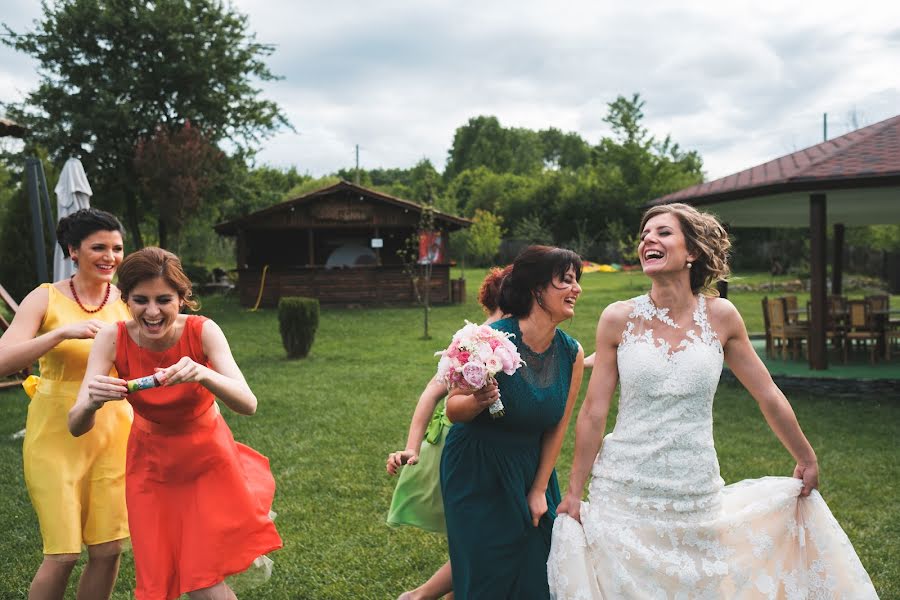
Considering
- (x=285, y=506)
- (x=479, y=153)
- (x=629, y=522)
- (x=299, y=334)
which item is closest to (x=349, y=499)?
(x=285, y=506)

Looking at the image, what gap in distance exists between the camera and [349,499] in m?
6.32

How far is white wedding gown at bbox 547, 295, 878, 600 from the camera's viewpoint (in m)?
2.86

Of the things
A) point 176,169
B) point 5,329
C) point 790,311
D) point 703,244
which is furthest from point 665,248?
point 176,169

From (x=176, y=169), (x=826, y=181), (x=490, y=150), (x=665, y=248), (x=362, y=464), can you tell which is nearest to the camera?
(x=665, y=248)

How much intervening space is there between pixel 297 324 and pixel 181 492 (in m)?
11.5

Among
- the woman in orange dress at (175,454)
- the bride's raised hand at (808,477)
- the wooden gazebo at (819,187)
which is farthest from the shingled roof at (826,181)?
the woman in orange dress at (175,454)

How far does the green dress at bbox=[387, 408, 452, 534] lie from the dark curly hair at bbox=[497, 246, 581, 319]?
0.88 m

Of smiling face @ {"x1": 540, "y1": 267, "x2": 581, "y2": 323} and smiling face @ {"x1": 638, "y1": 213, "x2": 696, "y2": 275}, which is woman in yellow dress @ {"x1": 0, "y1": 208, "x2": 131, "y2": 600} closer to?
smiling face @ {"x1": 540, "y1": 267, "x2": 581, "y2": 323}

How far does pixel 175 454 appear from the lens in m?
3.16

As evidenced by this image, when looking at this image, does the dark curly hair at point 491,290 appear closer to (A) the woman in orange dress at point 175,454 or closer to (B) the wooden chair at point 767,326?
(A) the woman in orange dress at point 175,454

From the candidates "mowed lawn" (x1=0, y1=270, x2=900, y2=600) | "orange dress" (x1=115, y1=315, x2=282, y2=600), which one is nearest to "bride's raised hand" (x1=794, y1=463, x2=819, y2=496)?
"mowed lawn" (x1=0, y1=270, x2=900, y2=600)

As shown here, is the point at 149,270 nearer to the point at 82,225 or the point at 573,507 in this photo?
the point at 82,225

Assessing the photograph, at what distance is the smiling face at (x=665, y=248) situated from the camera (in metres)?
3.01

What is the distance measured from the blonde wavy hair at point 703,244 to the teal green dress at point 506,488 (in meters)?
0.68
